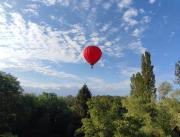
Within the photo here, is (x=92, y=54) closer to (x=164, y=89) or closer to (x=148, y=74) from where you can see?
(x=164, y=89)

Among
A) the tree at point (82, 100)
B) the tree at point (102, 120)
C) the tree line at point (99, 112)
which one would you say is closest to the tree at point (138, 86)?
the tree line at point (99, 112)

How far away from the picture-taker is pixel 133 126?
3822 cm

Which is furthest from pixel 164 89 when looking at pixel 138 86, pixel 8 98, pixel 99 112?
pixel 8 98

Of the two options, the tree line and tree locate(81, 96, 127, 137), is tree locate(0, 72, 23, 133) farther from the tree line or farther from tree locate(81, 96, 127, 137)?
Result: tree locate(81, 96, 127, 137)

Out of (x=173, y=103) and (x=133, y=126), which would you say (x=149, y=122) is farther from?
(x=173, y=103)

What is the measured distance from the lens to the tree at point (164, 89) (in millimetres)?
55219

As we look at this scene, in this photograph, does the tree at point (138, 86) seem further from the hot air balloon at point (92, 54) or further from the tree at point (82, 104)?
the hot air balloon at point (92, 54)

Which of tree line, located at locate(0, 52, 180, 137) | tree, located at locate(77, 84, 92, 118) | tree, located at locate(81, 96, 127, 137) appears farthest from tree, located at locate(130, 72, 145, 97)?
tree, located at locate(81, 96, 127, 137)

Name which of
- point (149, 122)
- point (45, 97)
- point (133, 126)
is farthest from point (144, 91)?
point (45, 97)

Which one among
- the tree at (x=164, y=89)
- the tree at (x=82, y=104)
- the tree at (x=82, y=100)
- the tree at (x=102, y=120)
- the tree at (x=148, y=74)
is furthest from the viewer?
the tree at (x=82, y=100)

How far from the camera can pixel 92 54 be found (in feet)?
130

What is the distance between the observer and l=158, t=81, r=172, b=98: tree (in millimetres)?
55219

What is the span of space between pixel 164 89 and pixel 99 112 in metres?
19.4

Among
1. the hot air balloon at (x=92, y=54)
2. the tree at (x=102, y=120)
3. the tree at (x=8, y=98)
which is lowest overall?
the tree at (x=102, y=120)
